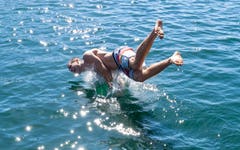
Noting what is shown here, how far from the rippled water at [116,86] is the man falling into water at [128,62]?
55 centimetres

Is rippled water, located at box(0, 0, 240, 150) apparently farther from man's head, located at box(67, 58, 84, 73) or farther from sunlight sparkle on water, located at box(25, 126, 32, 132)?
man's head, located at box(67, 58, 84, 73)

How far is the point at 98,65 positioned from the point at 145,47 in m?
2.28

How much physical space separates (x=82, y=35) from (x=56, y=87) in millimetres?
5007

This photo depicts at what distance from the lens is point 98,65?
13.7 m

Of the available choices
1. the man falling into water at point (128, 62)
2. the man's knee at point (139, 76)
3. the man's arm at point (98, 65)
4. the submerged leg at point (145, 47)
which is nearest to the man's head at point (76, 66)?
the man falling into water at point (128, 62)

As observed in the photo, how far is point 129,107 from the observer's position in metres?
13.0

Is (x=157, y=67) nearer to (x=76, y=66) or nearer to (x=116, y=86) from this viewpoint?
(x=116, y=86)

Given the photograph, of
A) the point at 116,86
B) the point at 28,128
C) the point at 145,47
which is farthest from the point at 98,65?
the point at 28,128

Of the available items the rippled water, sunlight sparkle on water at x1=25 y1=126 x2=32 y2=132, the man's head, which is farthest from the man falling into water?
sunlight sparkle on water at x1=25 y1=126 x2=32 y2=132

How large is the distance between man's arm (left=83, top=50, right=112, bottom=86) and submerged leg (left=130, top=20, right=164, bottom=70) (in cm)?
151

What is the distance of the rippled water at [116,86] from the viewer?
37.1 ft

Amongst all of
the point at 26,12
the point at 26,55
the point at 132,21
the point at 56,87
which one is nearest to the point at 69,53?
the point at 26,55

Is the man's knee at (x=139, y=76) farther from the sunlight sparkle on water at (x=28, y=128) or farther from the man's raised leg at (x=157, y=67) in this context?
the sunlight sparkle on water at (x=28, y=128)

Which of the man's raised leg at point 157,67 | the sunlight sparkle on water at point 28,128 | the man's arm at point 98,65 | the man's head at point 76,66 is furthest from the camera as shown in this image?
the man's head at point 76,66
